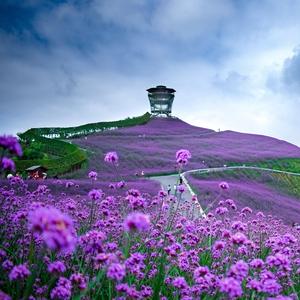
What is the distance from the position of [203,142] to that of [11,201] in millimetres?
40300

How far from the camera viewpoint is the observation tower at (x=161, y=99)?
62.5 metres

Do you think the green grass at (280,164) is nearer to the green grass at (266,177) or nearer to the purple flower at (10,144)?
the green grass at (266,177)

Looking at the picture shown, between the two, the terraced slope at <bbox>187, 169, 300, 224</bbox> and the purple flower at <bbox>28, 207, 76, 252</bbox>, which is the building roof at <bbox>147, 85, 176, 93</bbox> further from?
the purple flower at <bbox>28, 207, 76, 252</bbox>

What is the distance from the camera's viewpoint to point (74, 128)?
2026 inches

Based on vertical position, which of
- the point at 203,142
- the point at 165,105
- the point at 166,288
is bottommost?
the point at 166,288

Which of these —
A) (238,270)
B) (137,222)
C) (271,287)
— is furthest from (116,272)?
(271,287)

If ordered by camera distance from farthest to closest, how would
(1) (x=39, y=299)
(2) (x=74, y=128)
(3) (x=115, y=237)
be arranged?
(2) (x=74, y=128)
(3) (x=115, y=237)
(1) (x=39, y=299)

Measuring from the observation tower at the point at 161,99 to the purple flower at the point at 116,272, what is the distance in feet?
199

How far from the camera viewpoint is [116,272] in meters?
2.41

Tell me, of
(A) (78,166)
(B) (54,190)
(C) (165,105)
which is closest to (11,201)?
(B) (54,190)

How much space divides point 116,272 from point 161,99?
62624mm

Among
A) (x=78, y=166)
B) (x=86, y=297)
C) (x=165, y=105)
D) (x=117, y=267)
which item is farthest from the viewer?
(x=165, y=105)

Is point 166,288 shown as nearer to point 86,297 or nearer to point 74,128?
point 86,297

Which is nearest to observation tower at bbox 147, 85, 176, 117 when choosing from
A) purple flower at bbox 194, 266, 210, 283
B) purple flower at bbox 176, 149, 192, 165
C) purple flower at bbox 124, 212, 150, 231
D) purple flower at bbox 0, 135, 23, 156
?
purple flower at bbox 176, 149, 192, 165
